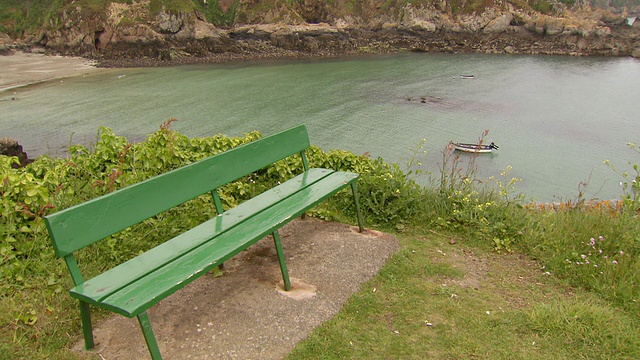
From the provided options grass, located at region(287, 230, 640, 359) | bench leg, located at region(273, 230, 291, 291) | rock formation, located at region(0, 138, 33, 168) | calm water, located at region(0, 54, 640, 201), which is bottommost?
calm water, located at region(0, 54, 640, 201)

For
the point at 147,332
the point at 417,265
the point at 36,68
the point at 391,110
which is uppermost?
the point at 147,332

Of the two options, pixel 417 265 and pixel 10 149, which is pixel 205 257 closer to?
pixel 417 265

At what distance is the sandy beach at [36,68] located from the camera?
33800mm

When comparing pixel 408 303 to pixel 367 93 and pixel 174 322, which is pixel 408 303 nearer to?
pixel 174 322

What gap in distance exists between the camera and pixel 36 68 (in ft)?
129

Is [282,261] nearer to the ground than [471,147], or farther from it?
farther from it

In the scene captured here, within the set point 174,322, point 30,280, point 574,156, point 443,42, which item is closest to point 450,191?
point 174,322

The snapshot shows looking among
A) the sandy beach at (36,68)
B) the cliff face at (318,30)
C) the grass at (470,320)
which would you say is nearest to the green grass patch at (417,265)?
the grass at (470,320)

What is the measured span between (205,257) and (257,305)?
2.19 ft

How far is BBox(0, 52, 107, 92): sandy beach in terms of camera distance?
33.8 metres

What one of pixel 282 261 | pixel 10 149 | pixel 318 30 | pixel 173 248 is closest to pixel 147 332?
pixel 173 248

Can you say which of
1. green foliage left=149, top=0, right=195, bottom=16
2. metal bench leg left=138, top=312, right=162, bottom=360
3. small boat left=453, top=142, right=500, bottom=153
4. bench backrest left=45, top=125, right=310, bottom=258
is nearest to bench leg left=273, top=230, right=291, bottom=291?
bench backrest left=45, top=125, right=310, bottom=258

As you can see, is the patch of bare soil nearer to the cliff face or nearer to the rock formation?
the rock formation

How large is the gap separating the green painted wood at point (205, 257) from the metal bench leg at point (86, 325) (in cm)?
19
